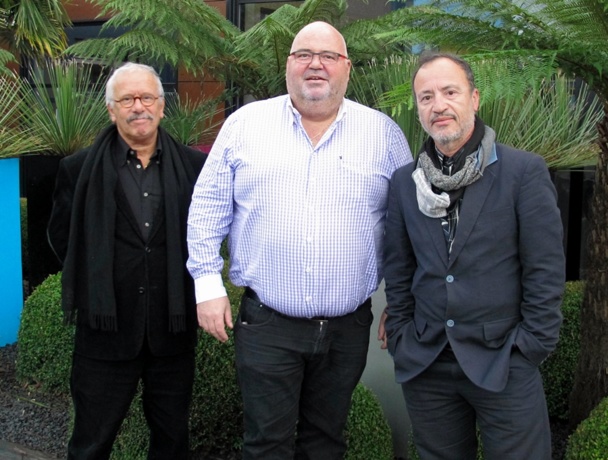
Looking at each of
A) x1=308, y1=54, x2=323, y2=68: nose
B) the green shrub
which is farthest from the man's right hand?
the green shrub

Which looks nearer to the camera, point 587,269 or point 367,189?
point 367,189

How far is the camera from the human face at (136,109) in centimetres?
313

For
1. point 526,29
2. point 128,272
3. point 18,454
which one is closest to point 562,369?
point 526,29

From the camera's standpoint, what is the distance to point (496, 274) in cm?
254

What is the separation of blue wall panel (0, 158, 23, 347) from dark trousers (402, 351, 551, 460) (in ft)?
12.8

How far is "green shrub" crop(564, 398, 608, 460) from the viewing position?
2.93 metres

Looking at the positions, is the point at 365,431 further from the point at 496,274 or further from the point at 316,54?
the point at 316,54

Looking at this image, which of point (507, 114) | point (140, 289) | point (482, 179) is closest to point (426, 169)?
point (482, 179)

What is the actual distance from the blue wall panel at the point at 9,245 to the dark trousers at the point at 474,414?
3.90 metres

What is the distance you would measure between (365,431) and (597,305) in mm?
1252

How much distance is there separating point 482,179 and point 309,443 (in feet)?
4.35

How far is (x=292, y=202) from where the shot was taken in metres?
2.87

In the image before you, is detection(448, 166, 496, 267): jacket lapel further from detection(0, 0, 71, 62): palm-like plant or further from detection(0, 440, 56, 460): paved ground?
detection(0, 0, 71, 62): palm-like plant

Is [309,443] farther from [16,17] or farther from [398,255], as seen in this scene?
[16,17]
